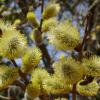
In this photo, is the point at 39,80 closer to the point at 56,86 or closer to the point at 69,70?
the point at 56,86

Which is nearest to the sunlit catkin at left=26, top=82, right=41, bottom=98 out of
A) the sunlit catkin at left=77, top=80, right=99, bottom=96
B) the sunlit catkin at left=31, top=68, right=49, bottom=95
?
the sunlit catkin at left=31, top=68, right=49, bottom=95

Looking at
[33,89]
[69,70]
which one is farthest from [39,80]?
[69,70]

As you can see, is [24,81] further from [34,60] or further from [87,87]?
[87,87]

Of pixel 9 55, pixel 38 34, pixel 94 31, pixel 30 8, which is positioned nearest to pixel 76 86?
pixel 9 55

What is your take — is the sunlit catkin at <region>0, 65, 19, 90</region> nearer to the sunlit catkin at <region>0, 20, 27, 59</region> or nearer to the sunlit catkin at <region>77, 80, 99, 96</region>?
the sunlit catkin at <region>0, 20, 27, 59</region>

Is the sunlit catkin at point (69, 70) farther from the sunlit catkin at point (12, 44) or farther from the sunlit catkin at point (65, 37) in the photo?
the sunlit catkin at point (12, 44)
